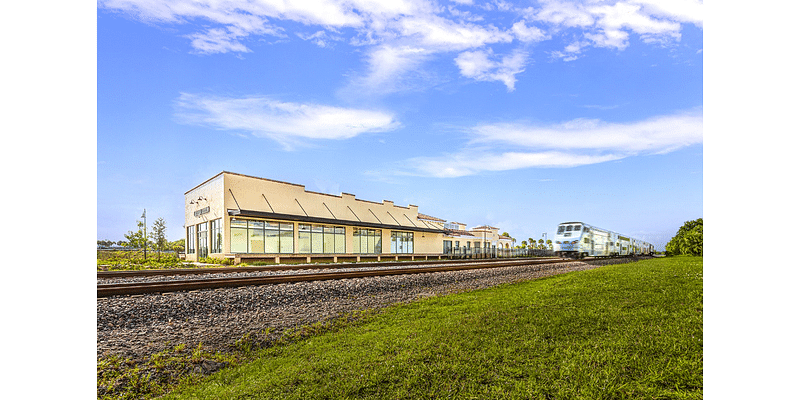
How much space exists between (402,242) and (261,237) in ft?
50.8

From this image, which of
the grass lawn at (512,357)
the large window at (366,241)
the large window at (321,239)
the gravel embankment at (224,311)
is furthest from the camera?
the large window at (366,241)

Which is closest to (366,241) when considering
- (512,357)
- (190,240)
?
(190,240)

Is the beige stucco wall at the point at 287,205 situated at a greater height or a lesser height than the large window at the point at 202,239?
greater

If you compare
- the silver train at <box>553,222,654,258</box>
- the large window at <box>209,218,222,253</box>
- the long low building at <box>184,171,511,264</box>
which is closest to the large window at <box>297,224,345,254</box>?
the long low building at <box>184,171,511,264</box>

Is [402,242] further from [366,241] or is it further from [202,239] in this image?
[202,239]

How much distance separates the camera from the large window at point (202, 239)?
1198 inches

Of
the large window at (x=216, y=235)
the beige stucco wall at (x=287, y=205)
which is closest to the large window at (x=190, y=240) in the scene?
the beige stucco wall at (x=287, y=205)

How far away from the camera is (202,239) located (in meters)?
31.3

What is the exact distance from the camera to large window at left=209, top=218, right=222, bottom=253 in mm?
28188

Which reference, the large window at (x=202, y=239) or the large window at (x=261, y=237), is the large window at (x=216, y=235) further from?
the large window at (x=261, y=237)

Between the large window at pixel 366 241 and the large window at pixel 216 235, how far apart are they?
1111cm

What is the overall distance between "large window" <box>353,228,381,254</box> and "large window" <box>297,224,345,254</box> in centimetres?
150

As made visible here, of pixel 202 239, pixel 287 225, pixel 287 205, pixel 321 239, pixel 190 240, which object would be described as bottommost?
pixel 190 240
